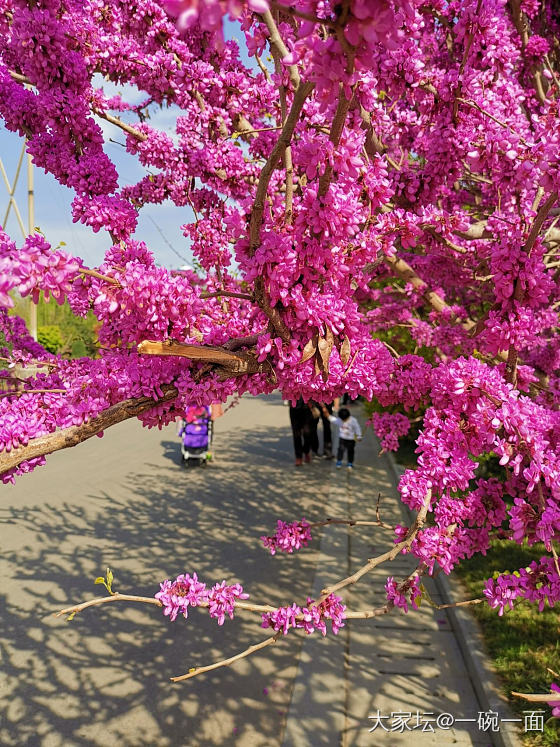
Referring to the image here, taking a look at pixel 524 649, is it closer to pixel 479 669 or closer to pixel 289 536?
pixel 479 669

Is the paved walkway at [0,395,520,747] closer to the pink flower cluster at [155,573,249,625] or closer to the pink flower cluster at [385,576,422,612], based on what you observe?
the pink flower cluster at [385,576,422,612]

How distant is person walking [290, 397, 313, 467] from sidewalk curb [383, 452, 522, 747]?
655cm

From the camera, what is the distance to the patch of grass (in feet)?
12.8

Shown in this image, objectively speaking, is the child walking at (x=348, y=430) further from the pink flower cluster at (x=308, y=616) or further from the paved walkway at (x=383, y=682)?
the pink flower cluster at (x=308, y=616)

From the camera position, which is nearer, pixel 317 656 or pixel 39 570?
pixel 317 656

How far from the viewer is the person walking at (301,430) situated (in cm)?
1248

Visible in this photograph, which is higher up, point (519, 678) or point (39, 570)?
point (519, 678)

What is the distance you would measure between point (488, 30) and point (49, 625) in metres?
6.36

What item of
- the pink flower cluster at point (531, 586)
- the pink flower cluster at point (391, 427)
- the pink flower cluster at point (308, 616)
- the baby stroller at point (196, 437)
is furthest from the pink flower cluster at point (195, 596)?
the baby stroller at point (196, 437)

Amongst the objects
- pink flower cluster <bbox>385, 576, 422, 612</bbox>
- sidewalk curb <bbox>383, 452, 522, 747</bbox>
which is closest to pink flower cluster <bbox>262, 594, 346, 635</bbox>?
pink flower cluster <bbox>385, 576, 422, 612</bbox>

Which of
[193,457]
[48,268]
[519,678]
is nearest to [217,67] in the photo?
[48,268]

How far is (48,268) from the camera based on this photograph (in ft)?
4.74

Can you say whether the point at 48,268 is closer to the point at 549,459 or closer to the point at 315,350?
the point at 315,350

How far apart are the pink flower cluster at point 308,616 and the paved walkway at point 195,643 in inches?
69.2
